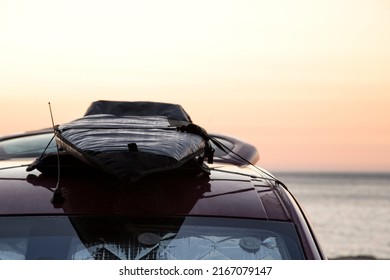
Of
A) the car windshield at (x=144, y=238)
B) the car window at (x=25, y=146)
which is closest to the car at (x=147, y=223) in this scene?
the car windshield at (x=144, y=238)

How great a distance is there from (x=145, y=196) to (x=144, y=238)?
0.17m

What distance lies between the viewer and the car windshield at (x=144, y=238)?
2.49m

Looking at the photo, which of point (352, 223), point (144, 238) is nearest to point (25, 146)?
point (144, 238)

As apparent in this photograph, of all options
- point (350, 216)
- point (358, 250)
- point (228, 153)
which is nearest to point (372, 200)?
point (350, 216)

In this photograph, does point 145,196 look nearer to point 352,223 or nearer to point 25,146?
point 25,146

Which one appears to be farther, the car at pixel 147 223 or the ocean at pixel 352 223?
the ocean at pixel 352 223

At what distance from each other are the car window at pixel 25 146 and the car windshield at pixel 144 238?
981 mm

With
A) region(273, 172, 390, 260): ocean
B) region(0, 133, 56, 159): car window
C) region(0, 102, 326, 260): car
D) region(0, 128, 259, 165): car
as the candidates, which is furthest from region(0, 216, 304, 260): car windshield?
region(273, 172, 390, 260): ocean

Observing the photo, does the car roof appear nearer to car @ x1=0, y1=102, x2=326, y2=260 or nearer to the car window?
car @ x1=0, y1=102, x2=326, y2=260

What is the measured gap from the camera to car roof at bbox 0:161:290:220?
254 cm

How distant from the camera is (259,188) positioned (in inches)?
110

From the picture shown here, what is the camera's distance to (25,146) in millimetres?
3805

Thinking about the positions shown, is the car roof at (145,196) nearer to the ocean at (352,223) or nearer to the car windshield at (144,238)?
the car windshield at (144,238)

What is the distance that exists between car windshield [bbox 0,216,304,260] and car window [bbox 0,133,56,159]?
0.98 metres
